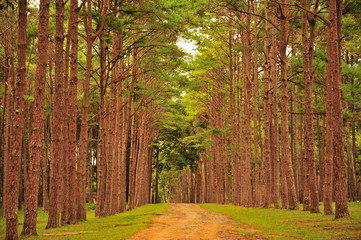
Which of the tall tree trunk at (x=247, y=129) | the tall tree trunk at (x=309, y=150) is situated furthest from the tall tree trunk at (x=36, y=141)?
the tall tree trunk at (x=247, y=129)

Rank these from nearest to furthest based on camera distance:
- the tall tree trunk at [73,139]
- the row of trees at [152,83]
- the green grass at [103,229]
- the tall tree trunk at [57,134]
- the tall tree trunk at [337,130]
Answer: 1. the green grass at [103,229]
2. the row of trees at [152,83]
3. the tall tree trunk at [337,130]
4. the tall tree trunk at [57,134]
5. the tall tree trunk at [73,139]

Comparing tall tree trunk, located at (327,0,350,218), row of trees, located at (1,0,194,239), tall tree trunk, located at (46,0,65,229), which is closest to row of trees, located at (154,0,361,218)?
tall tree trunk, located at (327,0,350,218)

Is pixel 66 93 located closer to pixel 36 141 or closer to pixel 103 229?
pixel 36 141

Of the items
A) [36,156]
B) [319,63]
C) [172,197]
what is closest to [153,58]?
[319,63]

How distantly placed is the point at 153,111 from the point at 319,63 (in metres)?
16.7

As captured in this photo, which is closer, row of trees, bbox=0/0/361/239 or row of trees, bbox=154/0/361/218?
row of trees, bbox=0/0/361/239

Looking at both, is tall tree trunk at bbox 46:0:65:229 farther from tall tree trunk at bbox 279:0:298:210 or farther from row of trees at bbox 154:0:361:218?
tall tree trunk at bbox 279:0:298:210

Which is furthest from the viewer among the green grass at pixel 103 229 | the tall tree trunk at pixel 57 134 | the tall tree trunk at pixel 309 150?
the tall tree trunk at pixel 309 150

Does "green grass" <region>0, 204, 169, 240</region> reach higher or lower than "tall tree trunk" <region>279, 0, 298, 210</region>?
lower

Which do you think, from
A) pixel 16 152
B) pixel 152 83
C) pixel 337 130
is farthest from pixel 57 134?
pixel 152 83

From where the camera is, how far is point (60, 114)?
13.1 metres

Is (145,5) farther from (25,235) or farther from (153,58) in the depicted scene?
(25,235)

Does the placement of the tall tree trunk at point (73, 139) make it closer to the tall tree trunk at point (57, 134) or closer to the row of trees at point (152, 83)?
the row of trees at point (152, 83)

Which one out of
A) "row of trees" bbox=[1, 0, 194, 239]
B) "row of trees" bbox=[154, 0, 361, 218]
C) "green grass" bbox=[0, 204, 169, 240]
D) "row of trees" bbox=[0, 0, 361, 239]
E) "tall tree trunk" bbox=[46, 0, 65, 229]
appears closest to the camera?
"row of trees" bbox=[1, 0, 194, 239]
